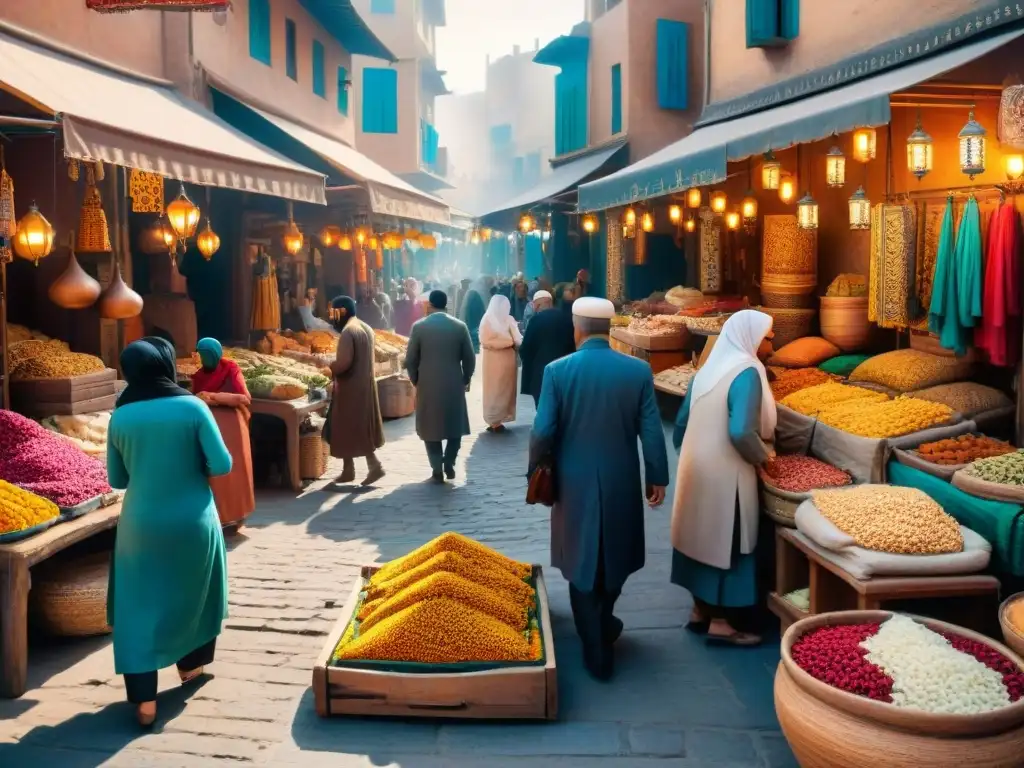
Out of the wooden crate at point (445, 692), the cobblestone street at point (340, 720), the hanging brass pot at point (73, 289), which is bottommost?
the cobblestone street at point (340, 720)

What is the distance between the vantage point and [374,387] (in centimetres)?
942

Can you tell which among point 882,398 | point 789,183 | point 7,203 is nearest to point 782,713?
point 882,398

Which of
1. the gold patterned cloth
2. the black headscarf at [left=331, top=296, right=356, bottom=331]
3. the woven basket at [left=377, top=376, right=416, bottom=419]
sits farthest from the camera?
the woven basket at [left=377, top=376, right=416, bottom=419]

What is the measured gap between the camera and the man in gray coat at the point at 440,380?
9508 millimetres

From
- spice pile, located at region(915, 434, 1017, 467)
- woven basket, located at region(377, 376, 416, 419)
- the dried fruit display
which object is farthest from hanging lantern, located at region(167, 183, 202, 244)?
spice pile, located at region(915, 434, 1017, 467)

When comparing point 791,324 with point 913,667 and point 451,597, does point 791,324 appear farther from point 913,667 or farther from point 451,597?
point 913,667

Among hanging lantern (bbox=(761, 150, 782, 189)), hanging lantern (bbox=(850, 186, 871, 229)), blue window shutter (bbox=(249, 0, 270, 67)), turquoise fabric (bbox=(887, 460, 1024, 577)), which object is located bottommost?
turquoise fabric (bbox=(887, 460, 1024, 577))

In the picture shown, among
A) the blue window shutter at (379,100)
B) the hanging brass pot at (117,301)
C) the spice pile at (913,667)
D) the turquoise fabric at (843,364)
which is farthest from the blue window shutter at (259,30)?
the blue window shutter at (379,100)

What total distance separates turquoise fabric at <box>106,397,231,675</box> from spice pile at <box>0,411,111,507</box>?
3.37 feet

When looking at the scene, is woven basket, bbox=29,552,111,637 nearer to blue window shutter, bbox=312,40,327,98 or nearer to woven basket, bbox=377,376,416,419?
woven basket, bbox=377,376,416,419

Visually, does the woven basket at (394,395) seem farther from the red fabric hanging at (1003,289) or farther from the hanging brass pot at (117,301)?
the red fabric hanging at (1003,289)

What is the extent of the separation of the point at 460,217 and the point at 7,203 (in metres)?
13.7

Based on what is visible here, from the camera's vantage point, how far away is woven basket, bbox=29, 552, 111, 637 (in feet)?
17.7

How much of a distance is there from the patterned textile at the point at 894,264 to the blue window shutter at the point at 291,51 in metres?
11.0
